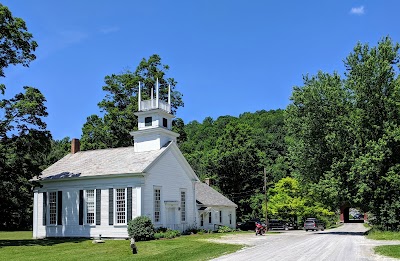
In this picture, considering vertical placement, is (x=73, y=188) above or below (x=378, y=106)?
below

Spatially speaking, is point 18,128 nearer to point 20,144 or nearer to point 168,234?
point 20,144

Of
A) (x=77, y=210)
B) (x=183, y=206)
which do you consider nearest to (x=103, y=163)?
(x=77, y=210)

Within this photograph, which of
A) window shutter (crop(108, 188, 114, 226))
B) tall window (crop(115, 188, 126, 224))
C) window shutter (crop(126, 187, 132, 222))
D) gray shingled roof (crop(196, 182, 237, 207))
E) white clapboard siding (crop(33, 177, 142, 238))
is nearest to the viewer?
window shutter (crop(126, 187, 132, 222))

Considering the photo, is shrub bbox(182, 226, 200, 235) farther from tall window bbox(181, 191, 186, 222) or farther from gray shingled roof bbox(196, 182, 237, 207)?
gray shingled roof bbox(196, 182, 237, 207)

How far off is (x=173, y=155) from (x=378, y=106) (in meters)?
18.6

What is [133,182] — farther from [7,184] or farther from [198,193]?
[198,193]

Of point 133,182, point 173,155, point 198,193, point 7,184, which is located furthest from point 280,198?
point 7,184

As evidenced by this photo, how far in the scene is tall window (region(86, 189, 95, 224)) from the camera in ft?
114

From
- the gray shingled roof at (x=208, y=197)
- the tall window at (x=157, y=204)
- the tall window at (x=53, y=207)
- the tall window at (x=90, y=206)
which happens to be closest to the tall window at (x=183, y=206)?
the tall window at (x=157, y=204)

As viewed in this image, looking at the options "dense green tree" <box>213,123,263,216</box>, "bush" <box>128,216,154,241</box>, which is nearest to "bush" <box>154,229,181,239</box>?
"bush" <box>128,216,154,241</box>

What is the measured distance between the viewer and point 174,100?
196ft

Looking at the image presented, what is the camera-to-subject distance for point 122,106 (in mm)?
59781

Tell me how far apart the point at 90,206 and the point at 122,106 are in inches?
1046

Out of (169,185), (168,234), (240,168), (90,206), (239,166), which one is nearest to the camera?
(168,234)
